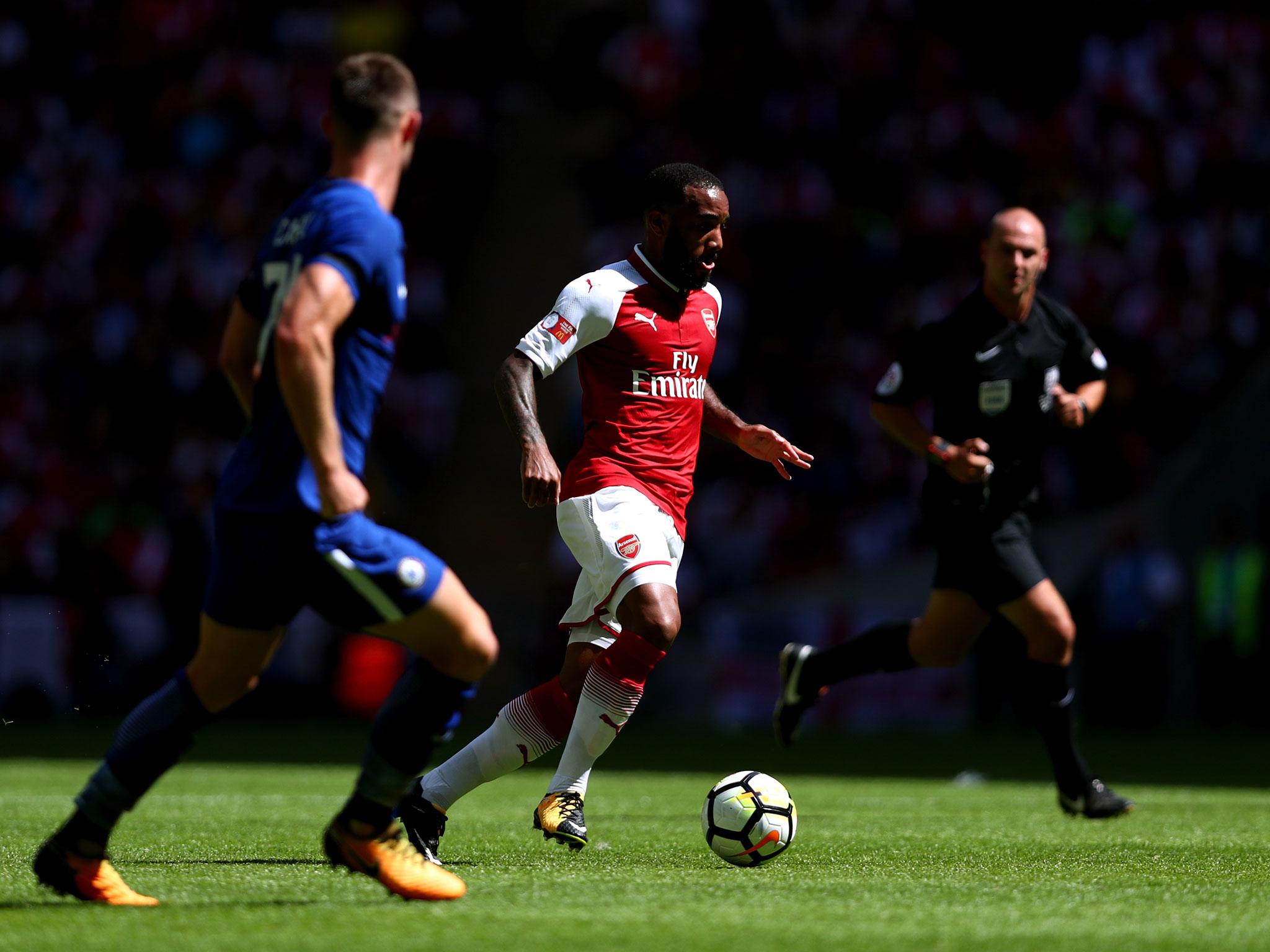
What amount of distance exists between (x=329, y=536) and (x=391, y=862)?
3.13 ft

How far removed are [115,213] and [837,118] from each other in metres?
8.37

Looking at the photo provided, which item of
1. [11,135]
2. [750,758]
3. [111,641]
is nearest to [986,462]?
[750,758]

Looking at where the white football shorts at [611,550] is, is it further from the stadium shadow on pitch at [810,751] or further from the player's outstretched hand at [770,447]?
the stadium shadow on pitch at [810,751]

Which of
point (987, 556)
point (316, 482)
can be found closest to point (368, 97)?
point (316, 482)

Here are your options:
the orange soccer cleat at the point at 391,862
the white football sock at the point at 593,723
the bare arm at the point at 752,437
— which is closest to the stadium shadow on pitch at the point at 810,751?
the bare arm at the point at 752,437

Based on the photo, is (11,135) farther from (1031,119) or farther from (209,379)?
(1031,119)

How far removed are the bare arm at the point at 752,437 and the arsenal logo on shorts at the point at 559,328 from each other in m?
0.68

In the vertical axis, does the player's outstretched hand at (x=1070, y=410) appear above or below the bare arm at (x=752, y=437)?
above

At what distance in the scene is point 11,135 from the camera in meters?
21.4

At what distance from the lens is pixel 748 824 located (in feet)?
19.7

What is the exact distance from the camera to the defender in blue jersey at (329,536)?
445cm

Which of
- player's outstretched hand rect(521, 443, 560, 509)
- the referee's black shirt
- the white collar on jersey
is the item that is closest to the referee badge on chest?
the referee's black shirt

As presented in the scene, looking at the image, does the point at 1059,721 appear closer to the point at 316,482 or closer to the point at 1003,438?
the point at 1003,438

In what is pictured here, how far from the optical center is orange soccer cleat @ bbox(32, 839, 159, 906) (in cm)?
470
